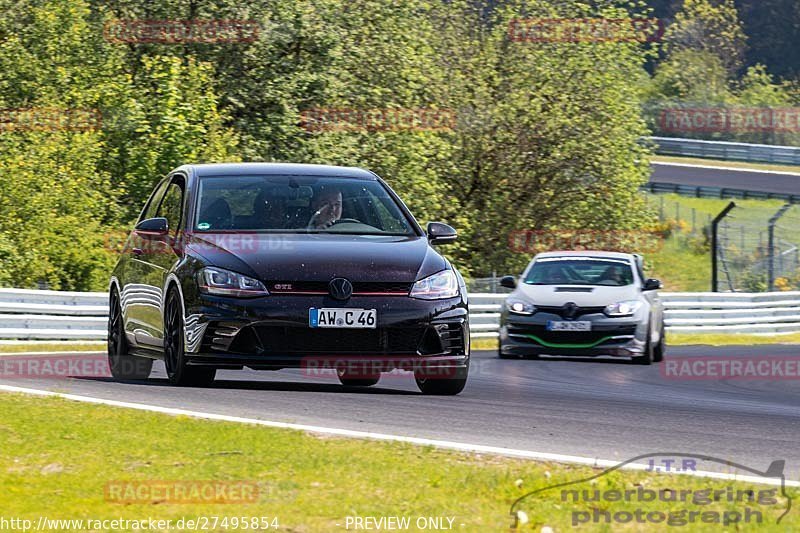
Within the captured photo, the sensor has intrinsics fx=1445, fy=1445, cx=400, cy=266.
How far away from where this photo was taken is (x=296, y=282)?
9.46 m

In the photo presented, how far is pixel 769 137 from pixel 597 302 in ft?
174

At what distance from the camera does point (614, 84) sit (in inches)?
1423

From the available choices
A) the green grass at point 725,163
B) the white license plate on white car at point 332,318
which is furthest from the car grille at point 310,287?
the green grass at point 725,163

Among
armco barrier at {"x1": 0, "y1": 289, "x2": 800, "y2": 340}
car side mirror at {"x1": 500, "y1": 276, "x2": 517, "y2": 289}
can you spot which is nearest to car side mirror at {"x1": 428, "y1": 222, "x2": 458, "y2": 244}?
car side mirror at {"x1": 500, "y1": 276, "x2": 517, "y2": 289}

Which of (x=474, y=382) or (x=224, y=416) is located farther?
(x=474, y=382)

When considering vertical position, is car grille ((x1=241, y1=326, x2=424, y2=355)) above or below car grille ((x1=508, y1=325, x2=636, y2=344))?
above

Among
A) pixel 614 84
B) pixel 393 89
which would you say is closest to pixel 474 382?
pixel 393 89

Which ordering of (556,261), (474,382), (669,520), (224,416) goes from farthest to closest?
(556,261), (474,382), (224,416), (669,520)

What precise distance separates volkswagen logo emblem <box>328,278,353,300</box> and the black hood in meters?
0.06

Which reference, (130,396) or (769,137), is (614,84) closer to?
(130,396)

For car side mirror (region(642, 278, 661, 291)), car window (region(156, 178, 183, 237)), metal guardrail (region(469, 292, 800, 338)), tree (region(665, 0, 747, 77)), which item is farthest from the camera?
tree (region(665, 0, 747, 77))

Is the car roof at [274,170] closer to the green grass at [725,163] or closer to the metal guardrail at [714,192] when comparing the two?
the metal guardrail at [714,192]

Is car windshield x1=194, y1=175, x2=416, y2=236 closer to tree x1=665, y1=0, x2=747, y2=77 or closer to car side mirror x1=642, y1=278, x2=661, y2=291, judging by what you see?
car side mirror x1=642, y1=278, x2=661, y2=291

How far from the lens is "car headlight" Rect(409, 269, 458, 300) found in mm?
9656
